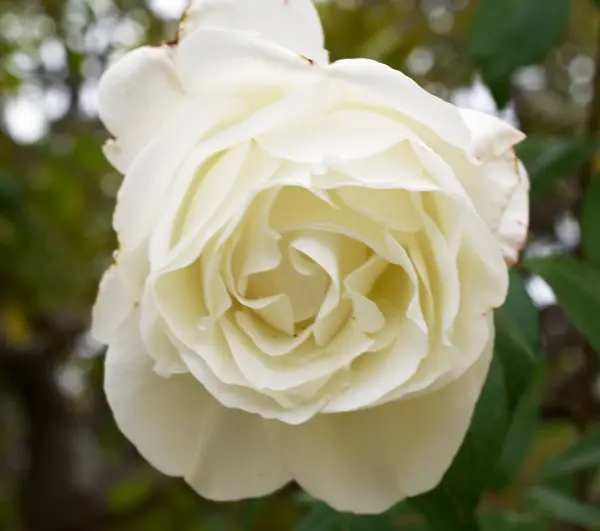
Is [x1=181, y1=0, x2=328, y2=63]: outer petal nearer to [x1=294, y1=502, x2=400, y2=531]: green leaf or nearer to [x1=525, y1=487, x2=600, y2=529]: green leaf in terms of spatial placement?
[x1=294, y1=502, x2=400, y2=531]: green leaf

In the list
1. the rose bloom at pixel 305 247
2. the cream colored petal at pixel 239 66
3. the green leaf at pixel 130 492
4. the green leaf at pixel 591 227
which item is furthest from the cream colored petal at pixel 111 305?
the green leaf at pixel 130 492

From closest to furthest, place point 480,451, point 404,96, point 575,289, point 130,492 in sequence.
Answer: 1. point 404,96
2. point 480,451
3. point 575,289
4. point 130,492

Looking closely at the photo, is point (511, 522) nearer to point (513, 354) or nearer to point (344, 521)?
point (344, 521)

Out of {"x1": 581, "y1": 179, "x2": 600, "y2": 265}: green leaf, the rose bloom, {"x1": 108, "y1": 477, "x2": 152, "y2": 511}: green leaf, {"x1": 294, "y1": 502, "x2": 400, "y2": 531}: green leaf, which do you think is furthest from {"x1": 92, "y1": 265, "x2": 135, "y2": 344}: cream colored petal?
{"x1": 108, "y1": 477, "x2": 152, "y2": 511}: green leaf

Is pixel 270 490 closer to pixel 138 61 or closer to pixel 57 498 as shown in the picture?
pixel 138 61

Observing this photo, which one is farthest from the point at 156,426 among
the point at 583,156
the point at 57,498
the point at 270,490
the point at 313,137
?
the point at 57,498

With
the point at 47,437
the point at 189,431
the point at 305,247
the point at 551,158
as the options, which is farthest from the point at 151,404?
the point at 47,437
